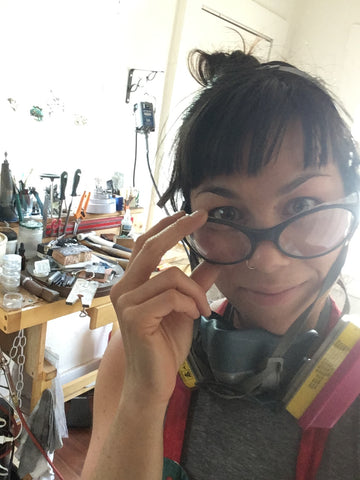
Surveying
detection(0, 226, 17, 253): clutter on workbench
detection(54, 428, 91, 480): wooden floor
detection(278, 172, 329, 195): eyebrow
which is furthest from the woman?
detection(54, 428, 91, 480): wooden floor

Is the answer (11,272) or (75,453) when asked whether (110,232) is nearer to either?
(11,272)

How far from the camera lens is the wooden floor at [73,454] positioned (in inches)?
69.0

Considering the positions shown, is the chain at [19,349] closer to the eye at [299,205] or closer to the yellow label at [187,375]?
the yellow label at [187,375]

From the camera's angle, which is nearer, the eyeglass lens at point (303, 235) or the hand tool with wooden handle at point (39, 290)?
the eyeglass lens at point (303, 235)

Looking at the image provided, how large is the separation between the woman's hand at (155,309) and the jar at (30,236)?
3.27ft

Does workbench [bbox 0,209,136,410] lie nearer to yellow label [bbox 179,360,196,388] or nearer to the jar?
the jar

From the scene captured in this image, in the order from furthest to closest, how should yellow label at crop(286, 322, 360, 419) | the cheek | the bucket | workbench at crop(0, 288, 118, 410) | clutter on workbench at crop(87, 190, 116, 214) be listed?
clutter on workbench at crop(87, 190, 116, 214), the bucket, workbench at crop(0, 288, 118, 410), the cheek, yellow label at crop(286, 322, 360, 419)

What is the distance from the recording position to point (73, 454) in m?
1.85

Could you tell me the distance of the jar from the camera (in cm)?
152

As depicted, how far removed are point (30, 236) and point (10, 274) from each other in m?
0.29

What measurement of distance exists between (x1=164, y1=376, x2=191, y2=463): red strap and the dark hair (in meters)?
0.42

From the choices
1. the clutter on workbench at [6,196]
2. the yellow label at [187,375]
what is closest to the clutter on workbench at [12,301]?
the clutter on workbench at [6,196]

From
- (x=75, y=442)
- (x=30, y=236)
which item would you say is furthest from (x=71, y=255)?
A: (x=75, y=442)

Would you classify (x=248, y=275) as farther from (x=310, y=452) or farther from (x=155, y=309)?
(x=310, y=452)
